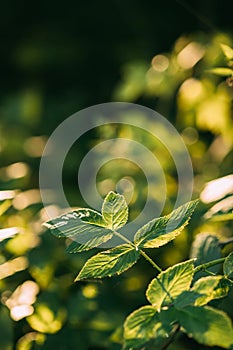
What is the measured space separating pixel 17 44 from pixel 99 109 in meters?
1.08

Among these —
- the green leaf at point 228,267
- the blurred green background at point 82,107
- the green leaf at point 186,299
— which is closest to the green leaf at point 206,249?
the blurred green background at point 82,107

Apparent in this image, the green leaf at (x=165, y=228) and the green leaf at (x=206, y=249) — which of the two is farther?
the green leaf at (x=206, y=249)

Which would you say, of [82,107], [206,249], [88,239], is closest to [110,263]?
[88,239]

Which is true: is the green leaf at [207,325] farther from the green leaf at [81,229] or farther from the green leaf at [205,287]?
the green leaf at [81,229]

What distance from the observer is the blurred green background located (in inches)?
51.3

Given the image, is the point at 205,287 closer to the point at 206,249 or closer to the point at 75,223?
the point at 75,223

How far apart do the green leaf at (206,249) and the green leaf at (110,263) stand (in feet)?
0.96

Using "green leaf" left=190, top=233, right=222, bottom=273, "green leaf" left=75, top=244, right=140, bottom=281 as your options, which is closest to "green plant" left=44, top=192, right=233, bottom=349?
"green leaf" left=75, top=244, right=140, bottom=281

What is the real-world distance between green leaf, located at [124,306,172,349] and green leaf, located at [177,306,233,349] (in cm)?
3

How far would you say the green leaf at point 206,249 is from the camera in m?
1.18

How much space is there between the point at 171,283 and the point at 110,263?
0.09m

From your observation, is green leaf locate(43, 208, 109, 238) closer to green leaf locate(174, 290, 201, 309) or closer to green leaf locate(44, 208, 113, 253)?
green leaf locate(44, 208, 113, 253)

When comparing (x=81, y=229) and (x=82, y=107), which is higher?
(x=81, y=229)

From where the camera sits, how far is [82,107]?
10.4ft
